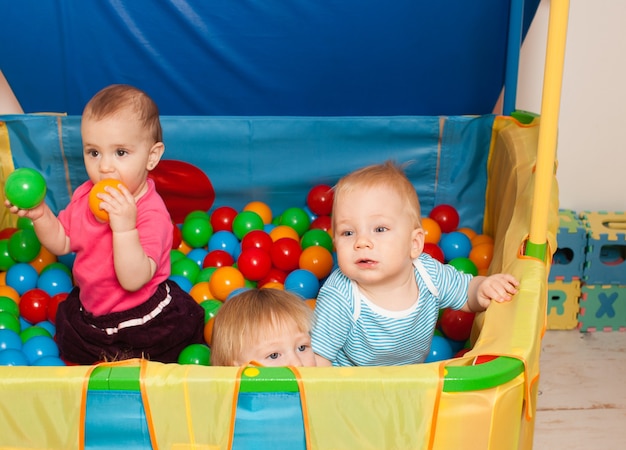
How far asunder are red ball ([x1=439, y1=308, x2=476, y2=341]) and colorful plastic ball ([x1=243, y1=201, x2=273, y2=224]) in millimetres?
635

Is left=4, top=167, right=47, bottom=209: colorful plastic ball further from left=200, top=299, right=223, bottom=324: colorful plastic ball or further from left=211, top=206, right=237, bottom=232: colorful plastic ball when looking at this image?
left=211, top=206, right=237, bottom=232: colorful plastic ball

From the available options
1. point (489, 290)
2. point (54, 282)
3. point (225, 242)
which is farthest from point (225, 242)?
point (489, 290)

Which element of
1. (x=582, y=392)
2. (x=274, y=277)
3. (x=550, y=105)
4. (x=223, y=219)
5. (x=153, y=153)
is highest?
(x=550, y=105)

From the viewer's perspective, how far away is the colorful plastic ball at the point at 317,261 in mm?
1754

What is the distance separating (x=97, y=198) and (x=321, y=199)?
33.1 inches

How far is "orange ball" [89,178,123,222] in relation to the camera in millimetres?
1210

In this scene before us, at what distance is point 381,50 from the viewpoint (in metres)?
1.82

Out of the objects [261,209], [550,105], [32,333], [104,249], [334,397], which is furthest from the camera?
[261,209]

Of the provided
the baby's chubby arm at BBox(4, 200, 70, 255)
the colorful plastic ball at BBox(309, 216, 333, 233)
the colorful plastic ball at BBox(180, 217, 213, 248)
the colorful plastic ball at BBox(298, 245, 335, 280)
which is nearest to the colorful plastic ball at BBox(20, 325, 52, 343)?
the baby's chubby arm at BBox(4, 200, 70, 255)

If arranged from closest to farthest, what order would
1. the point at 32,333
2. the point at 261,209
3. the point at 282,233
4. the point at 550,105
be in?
the point at 550,105
the point at 32,333
the point at 282,233
the point at 261,209

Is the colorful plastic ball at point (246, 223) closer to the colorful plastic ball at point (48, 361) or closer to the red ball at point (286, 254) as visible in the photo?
the red ball at point (286, 254)

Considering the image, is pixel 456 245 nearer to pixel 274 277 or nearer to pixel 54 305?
pixel 274 277

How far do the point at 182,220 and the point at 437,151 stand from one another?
0.72 m

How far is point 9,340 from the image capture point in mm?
1515
